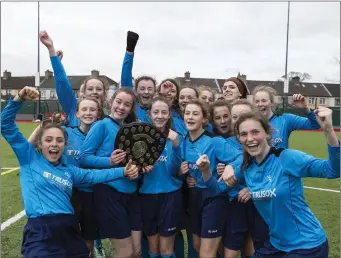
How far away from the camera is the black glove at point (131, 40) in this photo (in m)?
4.36

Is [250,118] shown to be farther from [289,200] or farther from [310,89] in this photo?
[310,89]

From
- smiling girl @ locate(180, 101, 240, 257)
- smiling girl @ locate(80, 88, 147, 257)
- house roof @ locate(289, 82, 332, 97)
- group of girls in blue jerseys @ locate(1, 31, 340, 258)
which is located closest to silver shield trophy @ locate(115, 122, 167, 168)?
group of girls in blue jerseys @ locate(1, 31, 340, 258)

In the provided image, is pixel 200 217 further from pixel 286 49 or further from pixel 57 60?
pixel 286 49

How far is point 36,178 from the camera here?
325 centimetres

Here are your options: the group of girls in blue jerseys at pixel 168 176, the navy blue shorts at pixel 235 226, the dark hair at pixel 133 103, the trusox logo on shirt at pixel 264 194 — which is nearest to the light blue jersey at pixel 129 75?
the group of girls in blue jerseys at pixel 168 176

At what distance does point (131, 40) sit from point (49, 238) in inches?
95.6

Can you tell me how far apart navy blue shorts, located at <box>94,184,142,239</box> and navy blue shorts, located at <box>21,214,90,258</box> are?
44 centimetres

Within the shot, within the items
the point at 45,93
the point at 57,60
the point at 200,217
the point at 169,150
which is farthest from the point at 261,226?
the point at 45,93

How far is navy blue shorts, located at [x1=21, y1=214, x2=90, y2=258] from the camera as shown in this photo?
308 cm

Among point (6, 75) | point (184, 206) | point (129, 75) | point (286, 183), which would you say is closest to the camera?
point (286, 183)

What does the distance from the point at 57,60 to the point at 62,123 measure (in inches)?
28.2

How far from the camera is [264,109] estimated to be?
434 cm

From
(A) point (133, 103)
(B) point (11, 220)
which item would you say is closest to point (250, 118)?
(A) point (133, 103)

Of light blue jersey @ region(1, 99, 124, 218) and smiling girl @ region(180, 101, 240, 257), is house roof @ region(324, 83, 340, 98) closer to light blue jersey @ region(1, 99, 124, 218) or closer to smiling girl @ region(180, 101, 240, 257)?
smiling girl @ region(180, 101, 240, 257)
